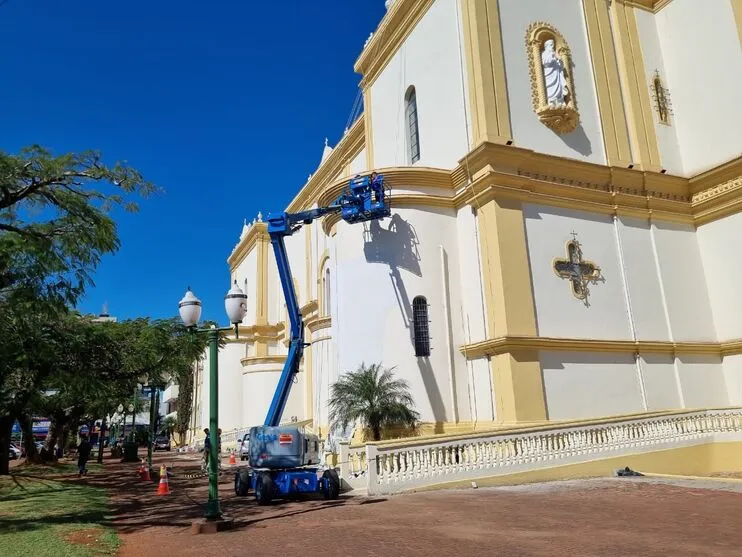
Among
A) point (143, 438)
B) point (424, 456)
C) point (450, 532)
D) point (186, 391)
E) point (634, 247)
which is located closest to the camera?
point (450, 532)

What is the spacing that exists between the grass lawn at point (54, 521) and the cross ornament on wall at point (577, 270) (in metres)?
13.0

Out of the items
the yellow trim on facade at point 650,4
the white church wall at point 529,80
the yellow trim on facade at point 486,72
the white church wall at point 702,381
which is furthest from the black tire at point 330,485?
the yellow trim on facade at point 650,4

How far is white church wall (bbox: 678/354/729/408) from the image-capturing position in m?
18.7

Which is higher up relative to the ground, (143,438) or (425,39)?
(425,39)

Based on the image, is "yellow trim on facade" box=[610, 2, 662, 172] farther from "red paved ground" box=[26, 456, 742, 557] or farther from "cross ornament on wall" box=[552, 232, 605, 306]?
"red paved ground" box=[26, 456, 742, 557]

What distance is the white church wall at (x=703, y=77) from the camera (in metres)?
20.2

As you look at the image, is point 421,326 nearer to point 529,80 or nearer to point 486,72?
point 486,72

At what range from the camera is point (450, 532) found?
323 inches

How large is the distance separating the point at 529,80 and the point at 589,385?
9.36 m

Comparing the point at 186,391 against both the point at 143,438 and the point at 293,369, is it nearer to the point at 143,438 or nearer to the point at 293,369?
the point at 143,438

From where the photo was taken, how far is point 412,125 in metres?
21.9

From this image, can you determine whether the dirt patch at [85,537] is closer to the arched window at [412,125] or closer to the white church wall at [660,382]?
the white church wall at [660,382]

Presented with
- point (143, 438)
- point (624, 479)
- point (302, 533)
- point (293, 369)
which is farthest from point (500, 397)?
point (143, 438)

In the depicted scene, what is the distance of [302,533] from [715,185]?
702 inches
